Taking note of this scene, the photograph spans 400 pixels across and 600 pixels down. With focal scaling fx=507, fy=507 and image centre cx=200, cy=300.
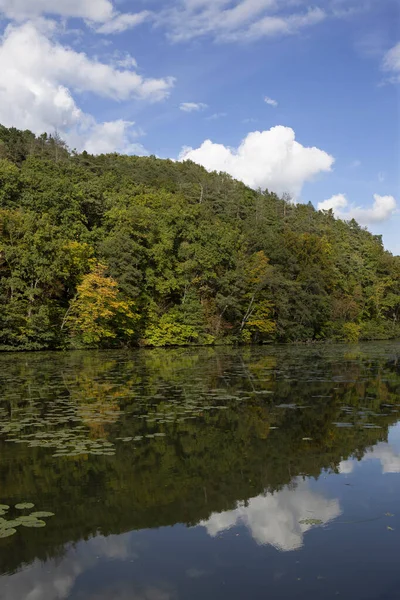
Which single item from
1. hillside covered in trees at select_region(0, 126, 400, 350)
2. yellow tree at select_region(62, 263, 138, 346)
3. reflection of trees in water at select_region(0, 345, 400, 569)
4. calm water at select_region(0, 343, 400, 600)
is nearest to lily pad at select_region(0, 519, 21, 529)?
calm water at select_region(0, 343, 400, 600)

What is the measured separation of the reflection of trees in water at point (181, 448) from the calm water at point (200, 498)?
1.3 inches

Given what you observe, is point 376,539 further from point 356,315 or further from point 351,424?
point 356,315

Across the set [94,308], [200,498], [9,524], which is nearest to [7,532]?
[9,524]

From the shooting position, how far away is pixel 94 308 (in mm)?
33594

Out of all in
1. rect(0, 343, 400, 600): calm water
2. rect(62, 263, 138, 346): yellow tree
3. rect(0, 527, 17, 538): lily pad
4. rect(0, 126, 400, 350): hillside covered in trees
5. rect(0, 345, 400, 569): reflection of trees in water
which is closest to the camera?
rect(0, 343, 400, 600): calm water

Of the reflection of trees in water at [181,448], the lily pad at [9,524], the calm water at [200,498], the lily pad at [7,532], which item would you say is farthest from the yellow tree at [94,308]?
the lily pad at [7,532]

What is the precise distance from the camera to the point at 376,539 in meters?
4.94

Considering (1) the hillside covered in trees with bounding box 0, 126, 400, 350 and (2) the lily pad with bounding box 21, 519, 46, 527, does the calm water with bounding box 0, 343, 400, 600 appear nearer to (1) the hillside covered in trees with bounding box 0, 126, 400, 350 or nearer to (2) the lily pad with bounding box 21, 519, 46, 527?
(2) the lily pad with bounding box 21, 519, 46, 527

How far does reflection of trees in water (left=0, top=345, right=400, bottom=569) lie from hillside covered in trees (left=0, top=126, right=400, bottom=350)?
15989mm

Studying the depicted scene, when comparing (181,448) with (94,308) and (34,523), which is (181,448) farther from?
(94,308)

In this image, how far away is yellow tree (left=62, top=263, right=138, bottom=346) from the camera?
33781mm

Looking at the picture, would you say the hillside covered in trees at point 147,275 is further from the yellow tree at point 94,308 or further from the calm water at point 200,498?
the calm water at point 200,498

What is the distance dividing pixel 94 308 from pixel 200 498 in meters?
28.5

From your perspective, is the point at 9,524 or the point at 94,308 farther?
the point at 94,308
